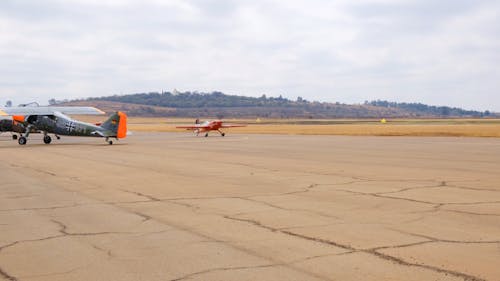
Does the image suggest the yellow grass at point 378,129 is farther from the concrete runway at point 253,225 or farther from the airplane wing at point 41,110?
the concrete runway at point 253,225

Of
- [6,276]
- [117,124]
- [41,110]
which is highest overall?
[41,110]

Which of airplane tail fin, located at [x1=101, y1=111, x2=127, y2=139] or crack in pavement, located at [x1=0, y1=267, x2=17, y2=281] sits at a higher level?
airplane tail fin, located at [x1=101, y1=111, x2=127, y2=139]

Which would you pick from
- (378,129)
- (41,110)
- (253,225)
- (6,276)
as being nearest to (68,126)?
(41,110)

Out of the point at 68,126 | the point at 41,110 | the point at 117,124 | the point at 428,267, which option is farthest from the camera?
the point at 41,110

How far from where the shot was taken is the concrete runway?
659 centimetres

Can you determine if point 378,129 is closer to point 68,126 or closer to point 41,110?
point 41,110

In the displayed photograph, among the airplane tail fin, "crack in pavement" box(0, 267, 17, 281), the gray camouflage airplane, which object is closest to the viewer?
"crack in pavement" box(0, 267, 17, 281)

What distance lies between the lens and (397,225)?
9203 mm

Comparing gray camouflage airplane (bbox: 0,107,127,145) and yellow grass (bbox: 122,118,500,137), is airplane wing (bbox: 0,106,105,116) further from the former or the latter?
yellow grass (bbox: 122,118,500,137)

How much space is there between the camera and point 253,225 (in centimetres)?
934

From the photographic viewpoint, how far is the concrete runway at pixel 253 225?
6.59 meters

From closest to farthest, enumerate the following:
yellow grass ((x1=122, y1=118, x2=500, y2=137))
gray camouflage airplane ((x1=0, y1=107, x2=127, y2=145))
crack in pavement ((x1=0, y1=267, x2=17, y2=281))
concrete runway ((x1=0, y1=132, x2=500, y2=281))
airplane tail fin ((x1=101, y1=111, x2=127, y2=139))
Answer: crack in pavement ((x1=0, y1=267, x2=17, y2=281))
concrete runway ((x1=0, y1=132, x2=500, y2=281))
gray camouflage airplane ((x1=0, y1=107, x2=127, y2=145))
airplane tail fin ((x1=101, y1=111, x2=127, y2=139))
yellow grass ((x1=122, y1=118, x2=500, y2=137))

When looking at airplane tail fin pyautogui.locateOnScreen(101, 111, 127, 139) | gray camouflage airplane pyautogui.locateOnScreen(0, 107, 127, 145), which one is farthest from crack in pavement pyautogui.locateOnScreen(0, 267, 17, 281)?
airplane tail fin pyautogui.locateOnScreen(101, 111, 127, 139)

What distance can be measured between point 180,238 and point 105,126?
3274 cm
